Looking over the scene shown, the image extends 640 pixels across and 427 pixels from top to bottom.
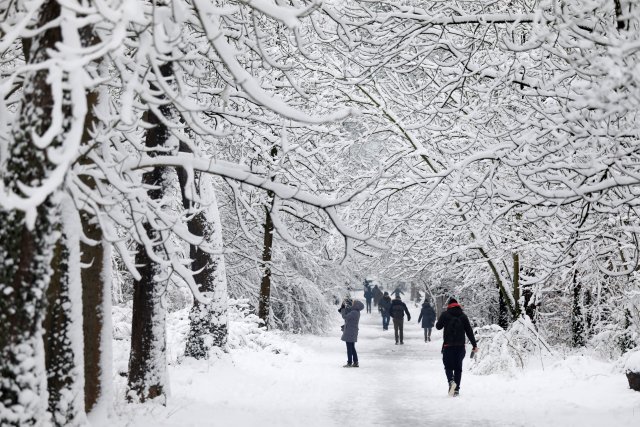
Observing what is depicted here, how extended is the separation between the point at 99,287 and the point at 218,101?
5114 millimetres

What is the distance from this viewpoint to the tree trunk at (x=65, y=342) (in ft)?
18.4

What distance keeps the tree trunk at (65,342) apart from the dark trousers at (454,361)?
25.6 feet

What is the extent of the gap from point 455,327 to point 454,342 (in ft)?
1.08

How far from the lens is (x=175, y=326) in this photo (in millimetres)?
15562

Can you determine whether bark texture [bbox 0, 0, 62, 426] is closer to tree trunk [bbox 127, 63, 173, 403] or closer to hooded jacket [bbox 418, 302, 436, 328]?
tree trunk [bbox 127, 63, 173, 403]

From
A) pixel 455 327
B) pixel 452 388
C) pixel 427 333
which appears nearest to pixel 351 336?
pixel 455 327

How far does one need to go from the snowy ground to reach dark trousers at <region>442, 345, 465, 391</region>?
1.07 feet

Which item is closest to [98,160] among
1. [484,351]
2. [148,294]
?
[148,294]

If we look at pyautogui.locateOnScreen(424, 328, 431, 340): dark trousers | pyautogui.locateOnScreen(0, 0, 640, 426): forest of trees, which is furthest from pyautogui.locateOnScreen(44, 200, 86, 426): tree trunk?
pyautogui.locateOnScreen(424, 328, 431, 340): dark trousers

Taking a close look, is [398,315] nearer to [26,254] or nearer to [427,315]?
[427,315]

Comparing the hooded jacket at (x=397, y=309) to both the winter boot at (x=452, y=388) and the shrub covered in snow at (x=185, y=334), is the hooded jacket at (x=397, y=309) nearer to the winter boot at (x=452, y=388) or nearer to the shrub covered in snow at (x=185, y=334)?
the shrub covered in snow at (x=185, y=334)

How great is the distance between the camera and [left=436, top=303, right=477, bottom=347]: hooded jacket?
12672 mm

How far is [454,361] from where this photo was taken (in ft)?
40.8

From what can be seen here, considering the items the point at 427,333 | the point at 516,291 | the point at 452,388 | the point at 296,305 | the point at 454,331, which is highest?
the point at 516,291
